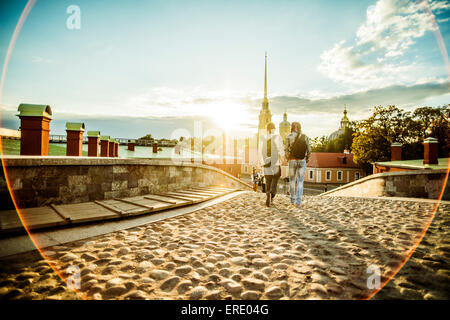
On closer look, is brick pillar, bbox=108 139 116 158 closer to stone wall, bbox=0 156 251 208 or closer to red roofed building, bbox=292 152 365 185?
stone wall, bbox=0 156 251 208

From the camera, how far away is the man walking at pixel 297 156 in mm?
5793

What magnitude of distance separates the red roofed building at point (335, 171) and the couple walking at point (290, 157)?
46411mm

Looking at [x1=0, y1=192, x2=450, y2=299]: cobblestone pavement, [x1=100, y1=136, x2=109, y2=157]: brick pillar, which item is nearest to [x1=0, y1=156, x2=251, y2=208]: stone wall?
[x1=0, y1=192, x2=450, y2=299]: cobblestone pavement

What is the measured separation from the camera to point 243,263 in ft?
7.84

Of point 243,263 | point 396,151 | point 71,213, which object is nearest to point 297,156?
point 243,263

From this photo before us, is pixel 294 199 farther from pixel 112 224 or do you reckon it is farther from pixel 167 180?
pixel 112 224

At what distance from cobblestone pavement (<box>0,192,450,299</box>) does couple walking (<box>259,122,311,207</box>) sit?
216cm

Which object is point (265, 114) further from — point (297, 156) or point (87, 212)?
point (87, 212)

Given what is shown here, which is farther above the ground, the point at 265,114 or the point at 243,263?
the point at 265,114

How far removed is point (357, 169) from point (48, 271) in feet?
184

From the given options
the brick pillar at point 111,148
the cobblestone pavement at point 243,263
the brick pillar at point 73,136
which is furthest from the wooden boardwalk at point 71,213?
the brick pillar at point 111,148

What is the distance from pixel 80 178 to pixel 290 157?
17.1 feet

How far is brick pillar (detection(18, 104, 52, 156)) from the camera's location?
446 centimetres
